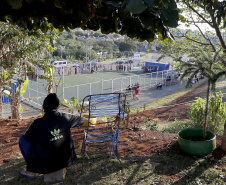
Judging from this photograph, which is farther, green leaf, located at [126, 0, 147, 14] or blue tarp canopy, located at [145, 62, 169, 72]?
blue tarp canopy, located at [145, 62, 169, 72]

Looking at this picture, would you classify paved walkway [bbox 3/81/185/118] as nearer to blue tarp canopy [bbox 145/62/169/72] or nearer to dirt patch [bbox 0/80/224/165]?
blue tarp canopy [bbox 145/62/169/72]

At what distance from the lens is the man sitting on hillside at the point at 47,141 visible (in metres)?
3.17

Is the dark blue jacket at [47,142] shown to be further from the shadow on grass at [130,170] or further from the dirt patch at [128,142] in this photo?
the dirt patch at [128,142]

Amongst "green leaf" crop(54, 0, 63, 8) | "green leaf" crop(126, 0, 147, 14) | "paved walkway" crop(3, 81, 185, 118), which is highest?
"green leaf" crop(54, 0, 63, 8)

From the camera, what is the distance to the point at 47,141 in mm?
3201

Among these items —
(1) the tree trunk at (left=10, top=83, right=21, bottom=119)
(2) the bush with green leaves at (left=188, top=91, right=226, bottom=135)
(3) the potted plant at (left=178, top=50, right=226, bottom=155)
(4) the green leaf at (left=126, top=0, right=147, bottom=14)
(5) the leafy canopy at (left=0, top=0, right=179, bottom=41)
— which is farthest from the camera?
(1) the tree trunk at (left=10, top=83, right=21, bottom=119)

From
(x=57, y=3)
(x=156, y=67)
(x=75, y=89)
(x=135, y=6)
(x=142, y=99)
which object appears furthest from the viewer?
(x=156, y=67)

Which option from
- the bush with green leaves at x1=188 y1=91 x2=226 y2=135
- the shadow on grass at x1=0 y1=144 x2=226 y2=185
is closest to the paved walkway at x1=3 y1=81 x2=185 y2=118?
the bush with green leaves at x1=188 y1=91 x2=226 y2=135

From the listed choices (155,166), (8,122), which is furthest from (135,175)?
(8,122)

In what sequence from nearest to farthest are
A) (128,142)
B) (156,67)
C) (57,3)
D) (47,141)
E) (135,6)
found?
(135,6) → (57,3) → (47,141) → (128,142) → (156,67)

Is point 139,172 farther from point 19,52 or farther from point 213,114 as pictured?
point 19,52

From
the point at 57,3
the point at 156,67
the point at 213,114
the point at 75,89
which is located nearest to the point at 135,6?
the point at 57,3

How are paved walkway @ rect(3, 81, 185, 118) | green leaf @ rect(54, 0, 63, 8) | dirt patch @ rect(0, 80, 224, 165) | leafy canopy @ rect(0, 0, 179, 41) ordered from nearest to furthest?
leafy canopy @ rect(0, 0, 179, 41), green leaf @ rect(54, 0, 63, 8), dirt patch @ rect(0, 80, 224, 165), paved walkway @ rect(3, 81, 185, 118)

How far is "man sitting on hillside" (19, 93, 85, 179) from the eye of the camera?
10.4ft
